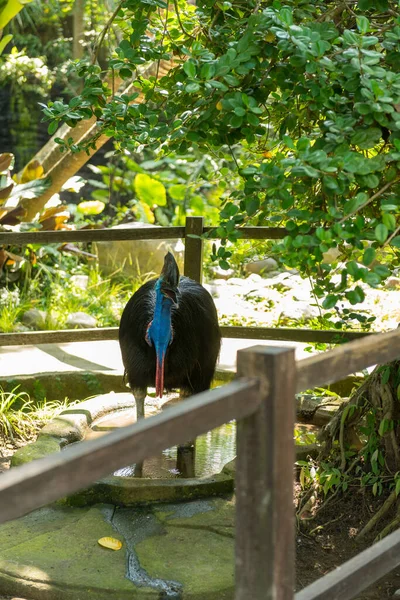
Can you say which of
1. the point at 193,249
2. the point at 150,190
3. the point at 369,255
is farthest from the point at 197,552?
the point at 150,190

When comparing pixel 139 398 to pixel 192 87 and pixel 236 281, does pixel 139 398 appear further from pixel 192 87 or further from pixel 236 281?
pixel 236 281

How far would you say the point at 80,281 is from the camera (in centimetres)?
923

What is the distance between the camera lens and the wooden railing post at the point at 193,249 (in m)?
5.74

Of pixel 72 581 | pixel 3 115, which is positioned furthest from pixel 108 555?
pixel 3 115

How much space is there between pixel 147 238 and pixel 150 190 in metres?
5.57

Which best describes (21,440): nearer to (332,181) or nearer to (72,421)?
(72,421)

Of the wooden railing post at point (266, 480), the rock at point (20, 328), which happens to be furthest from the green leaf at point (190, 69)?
the rock at point (20, 328)

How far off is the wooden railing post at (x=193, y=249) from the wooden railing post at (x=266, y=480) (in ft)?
12.9

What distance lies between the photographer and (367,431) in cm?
378

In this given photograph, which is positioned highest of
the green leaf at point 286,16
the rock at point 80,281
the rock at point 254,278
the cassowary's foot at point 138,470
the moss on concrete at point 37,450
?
the green leaf at point 286,16

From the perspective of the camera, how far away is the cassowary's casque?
172 inches

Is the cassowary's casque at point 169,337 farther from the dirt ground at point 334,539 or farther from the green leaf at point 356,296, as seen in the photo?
the green leaf at point 356,296

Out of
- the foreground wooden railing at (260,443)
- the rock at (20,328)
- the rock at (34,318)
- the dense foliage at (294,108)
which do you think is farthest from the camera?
the rock at (34,318)

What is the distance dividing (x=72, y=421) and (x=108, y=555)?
118 cm
